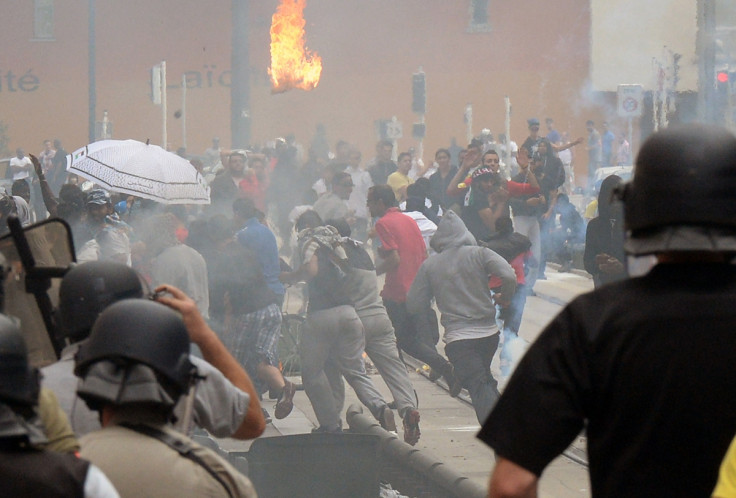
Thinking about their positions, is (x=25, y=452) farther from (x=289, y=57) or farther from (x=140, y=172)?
(x=289, y=57)

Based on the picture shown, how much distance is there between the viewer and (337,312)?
9039 millimetres

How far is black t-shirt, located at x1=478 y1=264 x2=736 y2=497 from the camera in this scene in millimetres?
2301

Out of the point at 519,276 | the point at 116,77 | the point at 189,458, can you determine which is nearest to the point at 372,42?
the point at 116,77

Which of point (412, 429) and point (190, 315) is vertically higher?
point (190, 315)

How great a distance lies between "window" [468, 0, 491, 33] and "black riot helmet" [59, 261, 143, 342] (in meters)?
38.6

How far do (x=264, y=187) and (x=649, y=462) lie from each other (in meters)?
14.2

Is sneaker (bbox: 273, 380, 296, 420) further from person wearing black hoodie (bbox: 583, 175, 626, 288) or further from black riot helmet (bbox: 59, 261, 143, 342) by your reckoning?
black riot helmet (bbox: 59, 261, 143, 342)

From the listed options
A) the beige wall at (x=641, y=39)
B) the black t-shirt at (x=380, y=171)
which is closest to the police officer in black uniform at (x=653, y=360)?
the black t-shirt at (x=380, y=171)

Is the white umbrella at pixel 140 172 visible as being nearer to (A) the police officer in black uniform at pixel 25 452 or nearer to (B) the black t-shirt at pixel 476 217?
(B) the black t-shirt at pixel 476 217

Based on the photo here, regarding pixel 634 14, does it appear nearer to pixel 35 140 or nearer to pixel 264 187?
pixel 35 140

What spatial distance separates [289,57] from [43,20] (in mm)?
20863

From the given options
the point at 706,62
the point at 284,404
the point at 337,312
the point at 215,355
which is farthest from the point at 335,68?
the point at 215,355

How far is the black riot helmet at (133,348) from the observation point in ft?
8.25

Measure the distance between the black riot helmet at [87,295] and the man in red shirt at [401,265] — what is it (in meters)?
7.23
